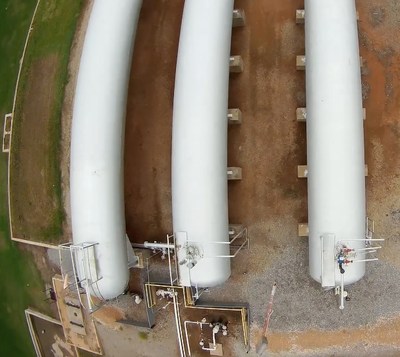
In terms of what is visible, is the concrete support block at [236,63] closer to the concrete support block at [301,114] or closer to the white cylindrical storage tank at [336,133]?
the concrete support block at [301,114]

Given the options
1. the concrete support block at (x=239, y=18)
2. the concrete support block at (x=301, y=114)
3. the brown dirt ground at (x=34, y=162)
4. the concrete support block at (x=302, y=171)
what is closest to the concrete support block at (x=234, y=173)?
the concrete support block at (x=302, y=171)

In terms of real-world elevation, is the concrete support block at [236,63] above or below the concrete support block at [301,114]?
above

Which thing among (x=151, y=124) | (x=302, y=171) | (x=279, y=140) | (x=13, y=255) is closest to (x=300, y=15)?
(x=279, y=140)

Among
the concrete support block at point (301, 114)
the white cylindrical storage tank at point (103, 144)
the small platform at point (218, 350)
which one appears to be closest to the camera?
the white cylindrical storage tank at point (103, 144)

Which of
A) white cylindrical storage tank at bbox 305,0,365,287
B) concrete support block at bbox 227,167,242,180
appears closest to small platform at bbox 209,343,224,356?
white cylindrical storage tank at bbox 305,0,365,287

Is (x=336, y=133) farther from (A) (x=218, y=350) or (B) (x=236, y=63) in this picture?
(A) (x=218, y=350)

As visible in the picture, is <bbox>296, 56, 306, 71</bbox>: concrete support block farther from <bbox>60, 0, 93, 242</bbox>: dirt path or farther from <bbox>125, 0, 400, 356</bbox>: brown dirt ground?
<bbox>60, 0, 93, 242</bbox>: dirt path
